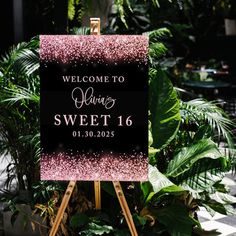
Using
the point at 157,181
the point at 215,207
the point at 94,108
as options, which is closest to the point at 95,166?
the point at 94,108

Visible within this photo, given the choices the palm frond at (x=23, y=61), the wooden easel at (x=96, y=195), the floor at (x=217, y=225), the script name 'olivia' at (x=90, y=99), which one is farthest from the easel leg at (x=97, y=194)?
the palm frond at (x=23, y=61)

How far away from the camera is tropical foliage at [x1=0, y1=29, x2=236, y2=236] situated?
336 centimetres

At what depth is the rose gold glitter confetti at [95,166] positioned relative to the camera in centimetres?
298

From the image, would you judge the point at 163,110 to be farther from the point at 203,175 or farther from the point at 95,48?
the point at 95,48

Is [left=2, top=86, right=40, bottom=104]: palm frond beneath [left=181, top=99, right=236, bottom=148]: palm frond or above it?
above

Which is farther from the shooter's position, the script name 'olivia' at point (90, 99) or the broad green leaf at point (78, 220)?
the broad green leaf at point (78, 220)

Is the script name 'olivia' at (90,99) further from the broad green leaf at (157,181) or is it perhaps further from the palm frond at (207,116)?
the palm frond at (207,116)

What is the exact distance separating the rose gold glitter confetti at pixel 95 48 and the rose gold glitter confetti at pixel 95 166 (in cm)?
56

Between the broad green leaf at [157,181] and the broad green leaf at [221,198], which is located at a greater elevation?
the broad green leaf at [157,181]

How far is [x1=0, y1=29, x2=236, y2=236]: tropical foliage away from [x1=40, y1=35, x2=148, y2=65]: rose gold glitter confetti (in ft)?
1.84

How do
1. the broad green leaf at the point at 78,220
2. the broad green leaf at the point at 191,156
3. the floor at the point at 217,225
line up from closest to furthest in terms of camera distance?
the broad green leaf at the point at 78,220 → the broad green leaf at the point at 191,156 → the floor at the point at 217,225

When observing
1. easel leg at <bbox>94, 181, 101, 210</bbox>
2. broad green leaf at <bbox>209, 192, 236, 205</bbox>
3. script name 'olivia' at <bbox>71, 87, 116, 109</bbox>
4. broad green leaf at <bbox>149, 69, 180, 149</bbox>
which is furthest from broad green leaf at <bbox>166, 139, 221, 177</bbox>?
script name 'olivia' at <bbox>71, 87, 116, 109</bbox>

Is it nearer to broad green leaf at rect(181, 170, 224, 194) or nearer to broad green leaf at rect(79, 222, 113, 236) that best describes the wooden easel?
broad green leaf at rect(79, 222, 113, 236)

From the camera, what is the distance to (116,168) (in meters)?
2.98
